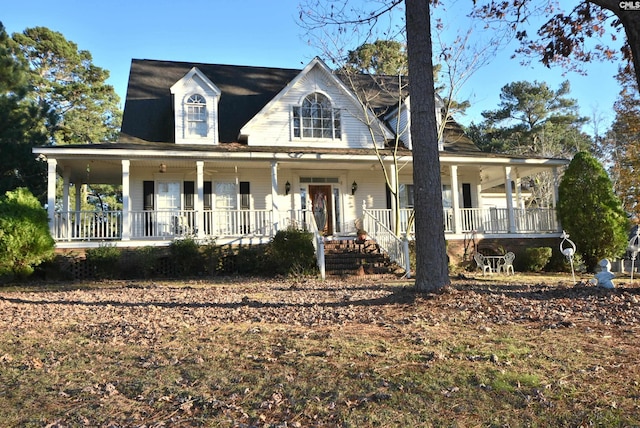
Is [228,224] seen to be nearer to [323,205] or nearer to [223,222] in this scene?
[223,222]

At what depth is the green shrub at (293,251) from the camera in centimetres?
1318

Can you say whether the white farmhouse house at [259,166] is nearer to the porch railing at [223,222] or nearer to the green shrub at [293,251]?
the porch railing at [223,222]

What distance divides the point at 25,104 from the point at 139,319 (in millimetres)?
20791

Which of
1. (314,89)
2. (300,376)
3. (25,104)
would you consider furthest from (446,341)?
(25,104)

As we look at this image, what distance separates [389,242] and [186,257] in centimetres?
604

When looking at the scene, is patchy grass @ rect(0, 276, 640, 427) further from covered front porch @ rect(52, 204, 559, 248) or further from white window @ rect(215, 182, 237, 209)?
white window @ rect(215, 182, 237, 209)

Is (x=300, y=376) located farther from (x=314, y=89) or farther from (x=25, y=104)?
(x=25, y=104)

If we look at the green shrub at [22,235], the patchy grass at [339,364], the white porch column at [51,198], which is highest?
the white porch column at [51,198]

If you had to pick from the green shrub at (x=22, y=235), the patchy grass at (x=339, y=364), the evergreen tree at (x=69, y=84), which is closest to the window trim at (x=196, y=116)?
the green shrub at (x=22, y=235)

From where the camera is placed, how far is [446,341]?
183 inches

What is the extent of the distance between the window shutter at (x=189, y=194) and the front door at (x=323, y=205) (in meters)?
4.32

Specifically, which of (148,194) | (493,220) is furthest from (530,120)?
(148,194)

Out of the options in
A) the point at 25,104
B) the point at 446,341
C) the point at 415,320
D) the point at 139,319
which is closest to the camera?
the point at 446,341

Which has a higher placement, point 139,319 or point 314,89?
point 314,89
